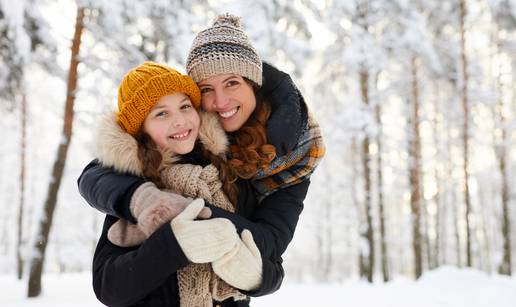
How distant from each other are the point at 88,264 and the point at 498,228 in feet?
92.7

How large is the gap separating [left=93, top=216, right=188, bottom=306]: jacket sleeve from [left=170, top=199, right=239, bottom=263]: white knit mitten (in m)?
0.03

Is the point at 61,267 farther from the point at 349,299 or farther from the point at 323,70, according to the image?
the point at 349,299

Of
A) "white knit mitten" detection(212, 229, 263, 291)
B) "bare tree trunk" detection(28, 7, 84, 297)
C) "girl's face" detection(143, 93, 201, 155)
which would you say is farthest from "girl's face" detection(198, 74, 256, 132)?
"bare tree trunk" detection(28, 7, 84, 297)

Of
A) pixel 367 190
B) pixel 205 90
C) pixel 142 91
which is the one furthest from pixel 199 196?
pixel 367 190

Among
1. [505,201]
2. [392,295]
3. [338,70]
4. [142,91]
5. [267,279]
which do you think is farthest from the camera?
[505,201]

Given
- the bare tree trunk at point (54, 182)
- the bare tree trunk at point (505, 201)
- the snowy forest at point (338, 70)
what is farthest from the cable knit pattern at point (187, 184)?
the bare tree trunk at point (505, 201)

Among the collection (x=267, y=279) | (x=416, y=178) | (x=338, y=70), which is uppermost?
(x=338, y=70)

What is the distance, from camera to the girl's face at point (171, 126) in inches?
77.0

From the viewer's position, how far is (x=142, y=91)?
1.94 metres

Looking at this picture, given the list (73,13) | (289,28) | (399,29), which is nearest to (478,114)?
(399,29)

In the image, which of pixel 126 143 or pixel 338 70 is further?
pixel 338 70

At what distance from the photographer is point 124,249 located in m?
1.80

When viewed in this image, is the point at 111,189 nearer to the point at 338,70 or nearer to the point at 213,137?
the point at 213,137

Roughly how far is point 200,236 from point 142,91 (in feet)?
2.45
